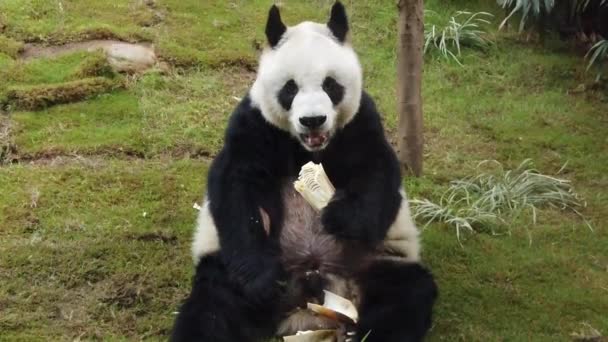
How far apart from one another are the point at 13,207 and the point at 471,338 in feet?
10.1

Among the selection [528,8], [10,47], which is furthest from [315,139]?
[10,47]

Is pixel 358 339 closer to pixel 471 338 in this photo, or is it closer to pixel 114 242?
pixel 471 338

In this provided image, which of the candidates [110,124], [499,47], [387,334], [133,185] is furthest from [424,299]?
[499,47]

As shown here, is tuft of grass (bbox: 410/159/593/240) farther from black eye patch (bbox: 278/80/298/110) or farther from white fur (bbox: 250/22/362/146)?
black eye patch (bbox: 278/80/298/110)

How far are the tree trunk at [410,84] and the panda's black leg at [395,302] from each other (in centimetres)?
181

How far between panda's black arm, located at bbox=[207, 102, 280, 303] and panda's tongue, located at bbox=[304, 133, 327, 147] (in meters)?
0.35

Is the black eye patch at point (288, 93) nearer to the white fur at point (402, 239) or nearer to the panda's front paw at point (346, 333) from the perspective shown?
the white fur at point (402, 239)

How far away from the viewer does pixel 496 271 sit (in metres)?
5.03

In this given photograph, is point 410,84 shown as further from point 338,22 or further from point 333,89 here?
point 333,89

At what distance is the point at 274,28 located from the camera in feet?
14.1

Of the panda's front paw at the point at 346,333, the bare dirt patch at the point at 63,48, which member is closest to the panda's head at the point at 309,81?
the panda's front paw at the point at 346,333

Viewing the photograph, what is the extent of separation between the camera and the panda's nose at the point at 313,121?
3926 mm

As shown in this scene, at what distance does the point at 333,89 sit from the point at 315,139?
29cm

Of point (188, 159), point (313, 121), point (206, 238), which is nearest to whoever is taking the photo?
point (313, 121)
